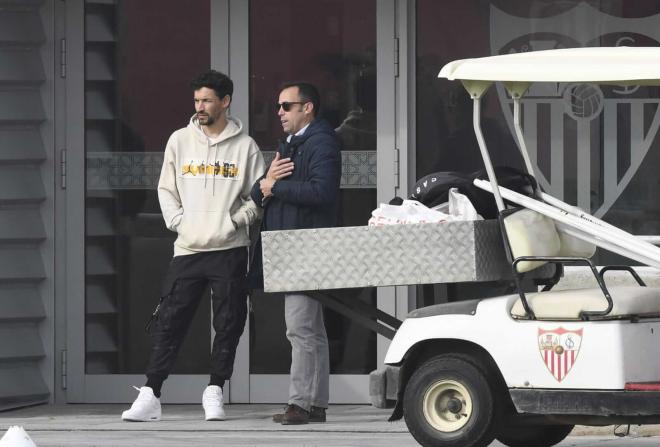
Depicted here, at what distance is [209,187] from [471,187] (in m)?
2.32

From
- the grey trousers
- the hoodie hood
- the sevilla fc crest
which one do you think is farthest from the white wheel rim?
the hoodie hood

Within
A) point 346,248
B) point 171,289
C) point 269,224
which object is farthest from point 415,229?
point 171,289

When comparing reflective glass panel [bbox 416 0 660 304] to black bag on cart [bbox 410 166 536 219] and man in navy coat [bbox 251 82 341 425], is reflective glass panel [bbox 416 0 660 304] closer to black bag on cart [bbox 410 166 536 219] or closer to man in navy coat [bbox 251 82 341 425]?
man in navy coat [bbox 251 82 341 425]

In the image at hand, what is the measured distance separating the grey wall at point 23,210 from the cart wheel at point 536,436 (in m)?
3.81

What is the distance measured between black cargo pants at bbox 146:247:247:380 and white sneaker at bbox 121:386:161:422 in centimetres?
13

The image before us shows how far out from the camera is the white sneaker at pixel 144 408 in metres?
10.3

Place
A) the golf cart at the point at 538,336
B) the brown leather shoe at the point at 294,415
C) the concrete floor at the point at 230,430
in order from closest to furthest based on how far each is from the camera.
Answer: the golf cart at the point at 538,336, the concrete floor at the point at 230,430, the brown leather shoe at the point at 294,415

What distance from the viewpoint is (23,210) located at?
448 inches

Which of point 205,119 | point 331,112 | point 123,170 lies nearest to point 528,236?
point 205,119

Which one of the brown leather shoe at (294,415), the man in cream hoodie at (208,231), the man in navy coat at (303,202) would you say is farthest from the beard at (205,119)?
the brown leather shoe at (294,415)

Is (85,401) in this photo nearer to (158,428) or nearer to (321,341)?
(158,428)

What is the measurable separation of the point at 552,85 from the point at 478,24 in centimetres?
65

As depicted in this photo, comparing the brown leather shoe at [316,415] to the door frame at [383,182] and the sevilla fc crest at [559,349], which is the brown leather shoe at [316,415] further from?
the sevilla fc crest at [559,349]

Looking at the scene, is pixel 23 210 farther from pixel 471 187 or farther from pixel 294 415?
pixel 471 187
